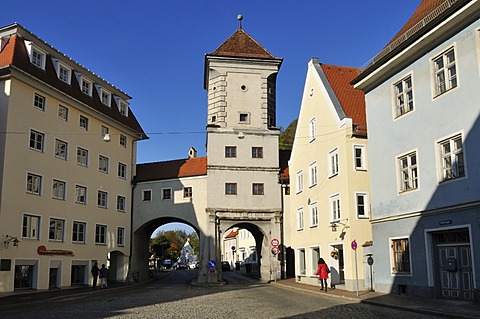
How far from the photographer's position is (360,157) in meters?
26.3

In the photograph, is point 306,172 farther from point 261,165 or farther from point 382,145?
point 382,145

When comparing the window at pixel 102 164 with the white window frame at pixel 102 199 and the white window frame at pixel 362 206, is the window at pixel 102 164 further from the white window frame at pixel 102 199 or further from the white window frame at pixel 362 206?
the white window frame at pixel 362 206

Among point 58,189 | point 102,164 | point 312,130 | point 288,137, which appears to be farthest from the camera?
point 288,137

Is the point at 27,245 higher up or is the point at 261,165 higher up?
the point at 261,165

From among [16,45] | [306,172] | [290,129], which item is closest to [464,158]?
[306,172]

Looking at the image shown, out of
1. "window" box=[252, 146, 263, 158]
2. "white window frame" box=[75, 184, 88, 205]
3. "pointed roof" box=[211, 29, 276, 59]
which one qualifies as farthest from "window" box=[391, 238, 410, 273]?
"pointed roof" box=[211, 29, 276, 59]

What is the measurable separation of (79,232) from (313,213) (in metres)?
16.1

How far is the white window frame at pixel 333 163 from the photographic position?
89.2 ft

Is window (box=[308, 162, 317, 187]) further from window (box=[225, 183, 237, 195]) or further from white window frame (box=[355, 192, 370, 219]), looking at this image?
window (box=[225, 183, 237, 195])

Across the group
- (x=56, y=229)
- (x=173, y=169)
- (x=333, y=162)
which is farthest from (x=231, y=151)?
(x=56, y=229)

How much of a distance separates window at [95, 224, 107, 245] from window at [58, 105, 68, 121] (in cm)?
840

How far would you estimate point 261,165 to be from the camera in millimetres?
40250

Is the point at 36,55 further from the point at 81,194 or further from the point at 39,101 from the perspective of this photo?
the point at 81,194

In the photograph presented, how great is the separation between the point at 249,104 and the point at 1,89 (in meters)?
19.5
